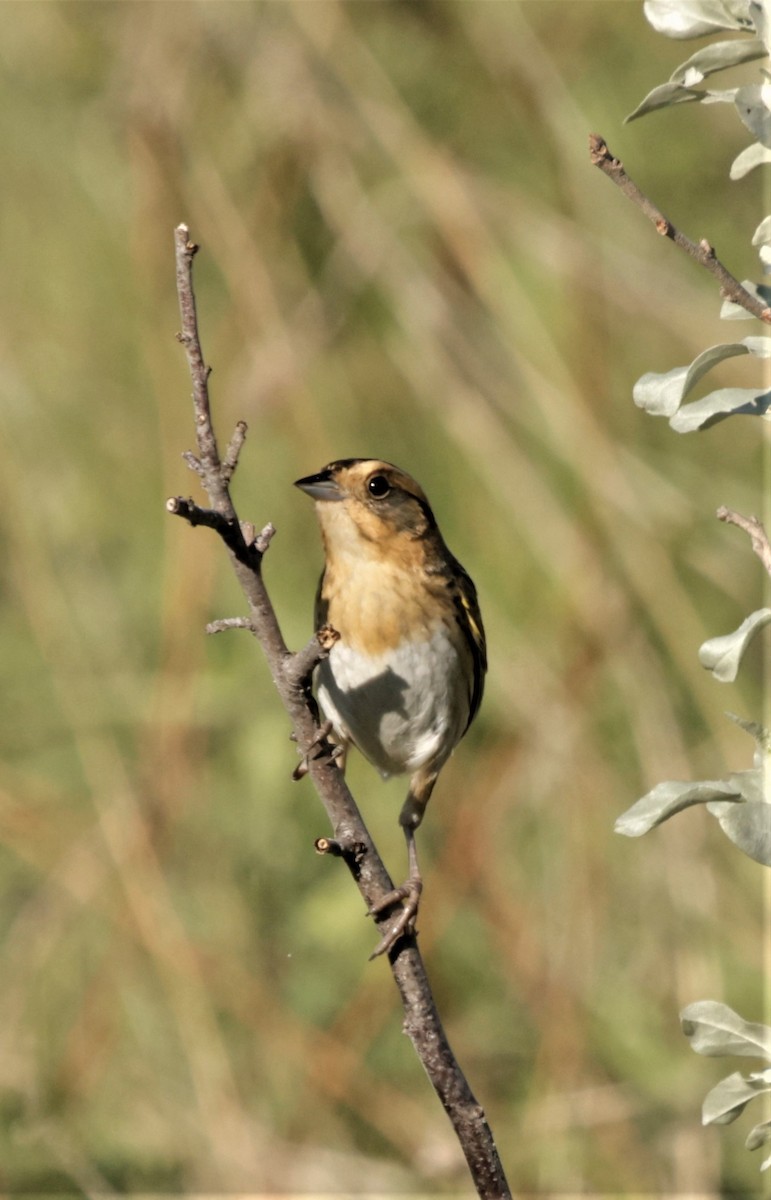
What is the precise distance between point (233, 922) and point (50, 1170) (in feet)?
4.01

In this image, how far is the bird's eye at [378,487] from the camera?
3.19 m

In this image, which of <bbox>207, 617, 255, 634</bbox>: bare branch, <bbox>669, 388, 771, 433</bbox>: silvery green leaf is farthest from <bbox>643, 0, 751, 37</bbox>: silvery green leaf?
<bbox>207, 617, 255, 634</bbox>: bare branch

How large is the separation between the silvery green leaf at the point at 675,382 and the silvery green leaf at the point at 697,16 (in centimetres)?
32

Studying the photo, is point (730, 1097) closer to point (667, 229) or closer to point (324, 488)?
point (667, 229)

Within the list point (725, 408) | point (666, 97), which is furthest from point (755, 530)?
point (666, 97)

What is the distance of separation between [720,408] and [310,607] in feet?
10.9

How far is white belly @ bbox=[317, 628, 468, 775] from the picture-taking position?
10.0 ft

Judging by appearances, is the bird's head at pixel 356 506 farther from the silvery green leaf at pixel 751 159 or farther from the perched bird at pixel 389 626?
the silvery green leaf at pixel 751 159

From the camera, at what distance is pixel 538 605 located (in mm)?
4879

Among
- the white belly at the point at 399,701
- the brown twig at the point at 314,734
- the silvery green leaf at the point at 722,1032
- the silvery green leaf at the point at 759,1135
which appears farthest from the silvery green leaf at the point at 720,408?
the white belly at the point at 399,701

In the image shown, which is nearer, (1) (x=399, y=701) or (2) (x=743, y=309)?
(2) (x=743, y=309)

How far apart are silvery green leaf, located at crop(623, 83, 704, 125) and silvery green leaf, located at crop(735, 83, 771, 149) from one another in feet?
0.33

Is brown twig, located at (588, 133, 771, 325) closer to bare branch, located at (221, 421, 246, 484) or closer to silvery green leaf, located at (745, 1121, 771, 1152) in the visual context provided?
bare branch, located at (221, 421, 246, 484)

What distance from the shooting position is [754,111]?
1.50 m
